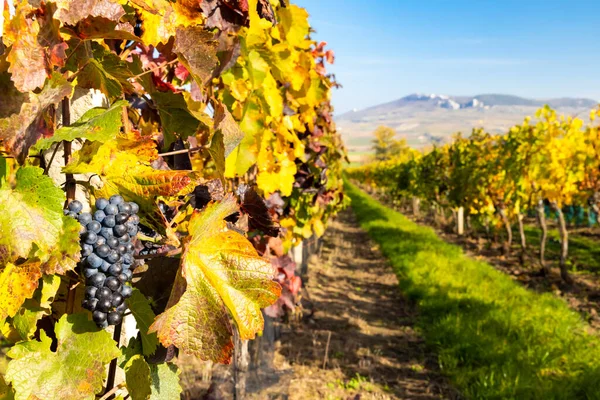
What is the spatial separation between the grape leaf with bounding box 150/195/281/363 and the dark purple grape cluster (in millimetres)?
87

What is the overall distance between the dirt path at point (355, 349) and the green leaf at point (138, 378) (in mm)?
2029

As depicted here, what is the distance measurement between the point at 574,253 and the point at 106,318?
12.5 m

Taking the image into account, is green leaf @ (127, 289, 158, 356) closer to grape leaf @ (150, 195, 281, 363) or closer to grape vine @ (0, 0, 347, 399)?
grape vine @ (0, 0, 347, 399)

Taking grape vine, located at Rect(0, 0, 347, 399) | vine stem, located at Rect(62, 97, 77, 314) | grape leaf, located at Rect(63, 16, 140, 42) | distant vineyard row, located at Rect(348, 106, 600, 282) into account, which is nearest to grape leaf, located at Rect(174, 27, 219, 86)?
grape vine, located at Rect(0, 0, 347, 399)

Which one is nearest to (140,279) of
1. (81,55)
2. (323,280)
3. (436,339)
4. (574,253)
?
(81,55)

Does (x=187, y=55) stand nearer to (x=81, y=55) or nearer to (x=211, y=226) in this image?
(x=81, y=55)

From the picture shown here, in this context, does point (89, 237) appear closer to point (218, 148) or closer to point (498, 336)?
point (218, 148)

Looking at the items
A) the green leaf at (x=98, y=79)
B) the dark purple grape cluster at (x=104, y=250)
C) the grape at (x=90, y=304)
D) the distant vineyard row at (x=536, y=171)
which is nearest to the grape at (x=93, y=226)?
the dark purple grape cluster at (x=104, y=250)

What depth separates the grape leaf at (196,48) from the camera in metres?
0.83

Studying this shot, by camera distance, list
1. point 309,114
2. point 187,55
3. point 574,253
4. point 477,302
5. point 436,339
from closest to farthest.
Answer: point 187,55 → point 309,114 → point 436,339 → point 477,302 → point 574,253

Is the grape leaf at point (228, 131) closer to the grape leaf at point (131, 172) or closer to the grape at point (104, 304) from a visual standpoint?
the grape leaf at point (131, 172)

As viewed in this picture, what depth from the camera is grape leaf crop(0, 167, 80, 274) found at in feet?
2.05

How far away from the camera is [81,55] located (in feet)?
2.62

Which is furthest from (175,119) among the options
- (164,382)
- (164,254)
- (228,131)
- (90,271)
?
(164,382)
